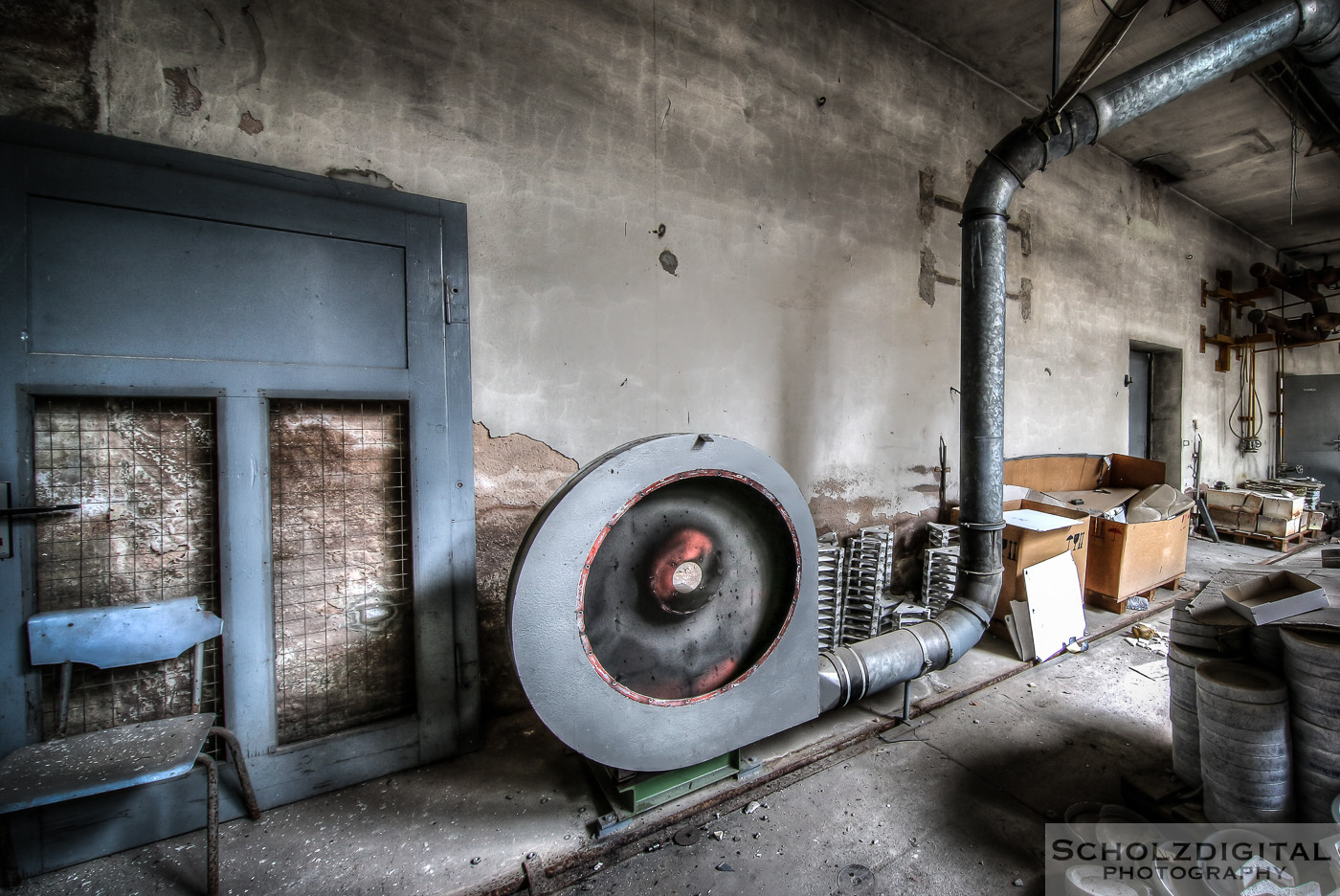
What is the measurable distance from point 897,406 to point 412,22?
344 centimetres

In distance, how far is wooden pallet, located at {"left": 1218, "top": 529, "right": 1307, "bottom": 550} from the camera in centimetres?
544

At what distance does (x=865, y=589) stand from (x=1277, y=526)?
230 inches

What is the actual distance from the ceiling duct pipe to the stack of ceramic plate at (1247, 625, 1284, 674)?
3.41 ft

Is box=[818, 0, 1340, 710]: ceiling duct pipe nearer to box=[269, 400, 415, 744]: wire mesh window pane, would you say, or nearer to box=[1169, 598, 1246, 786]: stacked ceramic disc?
box=[1169, 598, 1246, 786]: stacked ceramic disc

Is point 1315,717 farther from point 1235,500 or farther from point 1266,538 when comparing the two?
point 1235,500

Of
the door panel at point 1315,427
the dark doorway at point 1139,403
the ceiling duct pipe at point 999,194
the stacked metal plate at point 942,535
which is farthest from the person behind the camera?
the door panel at point 1315,427

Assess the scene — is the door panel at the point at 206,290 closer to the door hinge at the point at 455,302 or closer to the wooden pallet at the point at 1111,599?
the door hinge at the point at 455,302

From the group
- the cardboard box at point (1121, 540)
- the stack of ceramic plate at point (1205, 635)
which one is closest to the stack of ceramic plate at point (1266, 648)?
the stack of ceramic plate at point (1205, 635)

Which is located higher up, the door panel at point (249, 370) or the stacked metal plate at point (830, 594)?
the door panel at point (249, 370)

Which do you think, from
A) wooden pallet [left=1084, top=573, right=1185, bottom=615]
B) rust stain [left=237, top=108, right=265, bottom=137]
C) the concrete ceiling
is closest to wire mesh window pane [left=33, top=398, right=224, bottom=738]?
rust stain [left=237, top=108, right=265, bottom=137]

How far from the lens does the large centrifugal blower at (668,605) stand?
1378 mm

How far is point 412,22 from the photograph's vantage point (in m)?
2.10

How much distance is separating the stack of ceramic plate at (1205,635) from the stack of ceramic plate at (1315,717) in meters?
0.19

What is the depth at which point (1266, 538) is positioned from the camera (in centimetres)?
557
